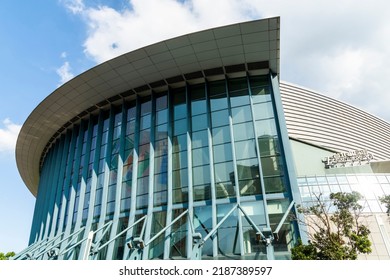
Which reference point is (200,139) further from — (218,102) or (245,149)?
(245,149)

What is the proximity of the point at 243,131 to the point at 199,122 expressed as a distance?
3.03 m

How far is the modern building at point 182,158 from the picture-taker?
14750mm

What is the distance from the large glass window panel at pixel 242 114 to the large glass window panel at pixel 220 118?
487 mm

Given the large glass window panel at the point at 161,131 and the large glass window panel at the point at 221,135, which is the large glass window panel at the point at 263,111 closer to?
the large glass window panel at the point at 221,135

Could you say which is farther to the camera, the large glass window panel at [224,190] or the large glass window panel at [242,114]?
the large glass window panel at [242,114]

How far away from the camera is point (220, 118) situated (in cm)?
1761

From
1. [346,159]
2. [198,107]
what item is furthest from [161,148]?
[346,159]

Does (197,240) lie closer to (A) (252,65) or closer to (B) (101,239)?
(B) (101,239)

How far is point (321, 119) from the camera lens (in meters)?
35.4

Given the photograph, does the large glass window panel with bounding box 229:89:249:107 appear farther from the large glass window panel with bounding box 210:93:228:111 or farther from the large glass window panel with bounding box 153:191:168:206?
the large glass window panel with bounding box 153:191:168:206

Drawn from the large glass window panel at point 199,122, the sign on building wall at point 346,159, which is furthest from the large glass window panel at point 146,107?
the sign on building wall at point 346,159

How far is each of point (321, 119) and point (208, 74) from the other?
76.2 feet

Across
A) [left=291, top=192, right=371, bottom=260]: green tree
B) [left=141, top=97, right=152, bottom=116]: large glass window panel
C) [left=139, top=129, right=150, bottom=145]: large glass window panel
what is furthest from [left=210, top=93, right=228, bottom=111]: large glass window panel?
[left=291, top=192, right=371, bottom=260]: green tree

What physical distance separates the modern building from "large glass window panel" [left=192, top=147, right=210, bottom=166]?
2.8 inches
